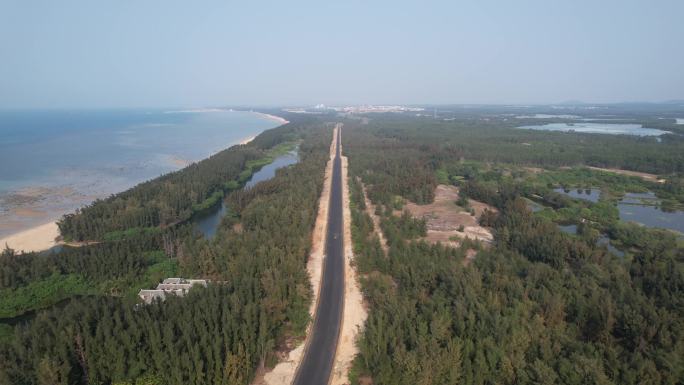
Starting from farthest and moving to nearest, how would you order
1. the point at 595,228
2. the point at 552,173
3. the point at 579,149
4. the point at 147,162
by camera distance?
the point at 579,149 < the point at 147,162 < the point at 552,173 < the point at 595,228

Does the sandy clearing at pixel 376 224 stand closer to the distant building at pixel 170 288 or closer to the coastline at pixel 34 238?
the distant building at pixel 170 288

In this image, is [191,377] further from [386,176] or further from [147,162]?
[147,162]

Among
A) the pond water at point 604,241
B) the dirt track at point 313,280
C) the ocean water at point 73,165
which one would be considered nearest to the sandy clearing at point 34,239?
the ocean water at point 73,165

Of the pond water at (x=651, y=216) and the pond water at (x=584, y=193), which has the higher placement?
the pond water at (x=584, y=193)

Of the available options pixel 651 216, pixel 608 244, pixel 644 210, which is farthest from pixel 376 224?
pixel 644 210

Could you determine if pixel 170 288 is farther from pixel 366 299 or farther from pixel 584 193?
pixel 584 193

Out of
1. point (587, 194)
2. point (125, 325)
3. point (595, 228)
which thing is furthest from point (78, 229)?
point (587, 194)
